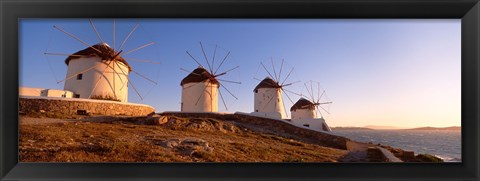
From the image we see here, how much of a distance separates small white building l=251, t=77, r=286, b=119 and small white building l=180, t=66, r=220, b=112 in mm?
2778

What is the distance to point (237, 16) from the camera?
279cm

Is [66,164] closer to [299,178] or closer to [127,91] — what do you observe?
[299,178]

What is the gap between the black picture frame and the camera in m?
2.71

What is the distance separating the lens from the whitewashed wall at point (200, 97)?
13.6 meters

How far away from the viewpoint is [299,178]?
110 inches

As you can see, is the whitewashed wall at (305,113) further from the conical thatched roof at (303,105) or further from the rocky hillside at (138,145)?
the rocky hillside at (138,145)

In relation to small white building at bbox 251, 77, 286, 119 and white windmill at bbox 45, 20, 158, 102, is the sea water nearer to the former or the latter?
small white building at bbox 251, 77, 286, 119

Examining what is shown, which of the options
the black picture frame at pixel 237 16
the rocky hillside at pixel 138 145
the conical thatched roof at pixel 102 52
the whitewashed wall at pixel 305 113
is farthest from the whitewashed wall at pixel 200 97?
the black picture frame at pixel 237 16

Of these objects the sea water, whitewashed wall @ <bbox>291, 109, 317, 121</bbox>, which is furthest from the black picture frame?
whitewashed wall @ <bbox>291, 109, 317, 121</bbox>

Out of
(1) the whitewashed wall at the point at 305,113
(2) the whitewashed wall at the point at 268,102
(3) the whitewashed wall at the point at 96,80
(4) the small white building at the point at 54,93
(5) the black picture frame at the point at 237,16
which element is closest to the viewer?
(5) the black picture frame at the point at 237,16

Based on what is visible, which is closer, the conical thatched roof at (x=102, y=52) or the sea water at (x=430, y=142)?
the sea water at (x=430, y=142)

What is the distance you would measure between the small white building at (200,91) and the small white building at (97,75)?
333 cm

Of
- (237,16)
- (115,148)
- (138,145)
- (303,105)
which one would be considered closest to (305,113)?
(303,105)

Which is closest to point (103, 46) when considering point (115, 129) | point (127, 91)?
point (127, 91)
